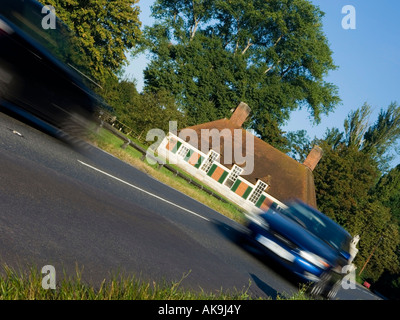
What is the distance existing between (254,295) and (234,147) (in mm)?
37334

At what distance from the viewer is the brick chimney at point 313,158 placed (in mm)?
44688

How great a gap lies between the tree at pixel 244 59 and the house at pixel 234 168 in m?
4.50

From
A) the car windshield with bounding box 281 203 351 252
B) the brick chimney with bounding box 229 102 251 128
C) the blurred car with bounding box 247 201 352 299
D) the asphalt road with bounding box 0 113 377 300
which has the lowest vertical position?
the asphalt road with bounding box 0 113 377 300

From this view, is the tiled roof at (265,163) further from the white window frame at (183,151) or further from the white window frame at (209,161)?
the white window frame at (183,151)

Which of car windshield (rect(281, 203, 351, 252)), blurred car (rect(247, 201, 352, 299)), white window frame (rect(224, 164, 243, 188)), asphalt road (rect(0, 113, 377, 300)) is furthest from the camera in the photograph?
white window frame (rect(224, 164, 243, 188))

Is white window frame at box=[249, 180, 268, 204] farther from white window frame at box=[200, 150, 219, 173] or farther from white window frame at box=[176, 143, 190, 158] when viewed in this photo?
white window frame at box=[176, 143, 190, 158]

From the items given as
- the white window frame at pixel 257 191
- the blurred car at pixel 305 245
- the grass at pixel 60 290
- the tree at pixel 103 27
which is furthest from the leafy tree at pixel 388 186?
the grass at pixel 60 290

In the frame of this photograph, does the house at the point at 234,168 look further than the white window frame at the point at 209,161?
No

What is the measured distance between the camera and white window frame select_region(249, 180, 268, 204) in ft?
134

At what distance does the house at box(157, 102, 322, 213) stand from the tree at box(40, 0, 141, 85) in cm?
1019

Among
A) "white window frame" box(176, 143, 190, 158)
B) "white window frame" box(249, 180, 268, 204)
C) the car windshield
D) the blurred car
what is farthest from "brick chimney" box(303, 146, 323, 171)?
the blurred car

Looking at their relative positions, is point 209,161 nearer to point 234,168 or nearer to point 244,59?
point 234,168

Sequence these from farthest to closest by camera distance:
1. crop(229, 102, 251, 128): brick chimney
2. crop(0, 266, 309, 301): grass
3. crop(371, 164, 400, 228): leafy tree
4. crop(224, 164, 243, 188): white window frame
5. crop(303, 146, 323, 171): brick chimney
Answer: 1. crop(371, 164, 400, 228): leafy tree
2. crop(303, 146, 323, 171): brick chimney
3. crop(229, 102, 251, 128): brick chimney
4. crop(224, 164, 243, 188): white window frame
5. crop(0, 266, 309, 301): grass
